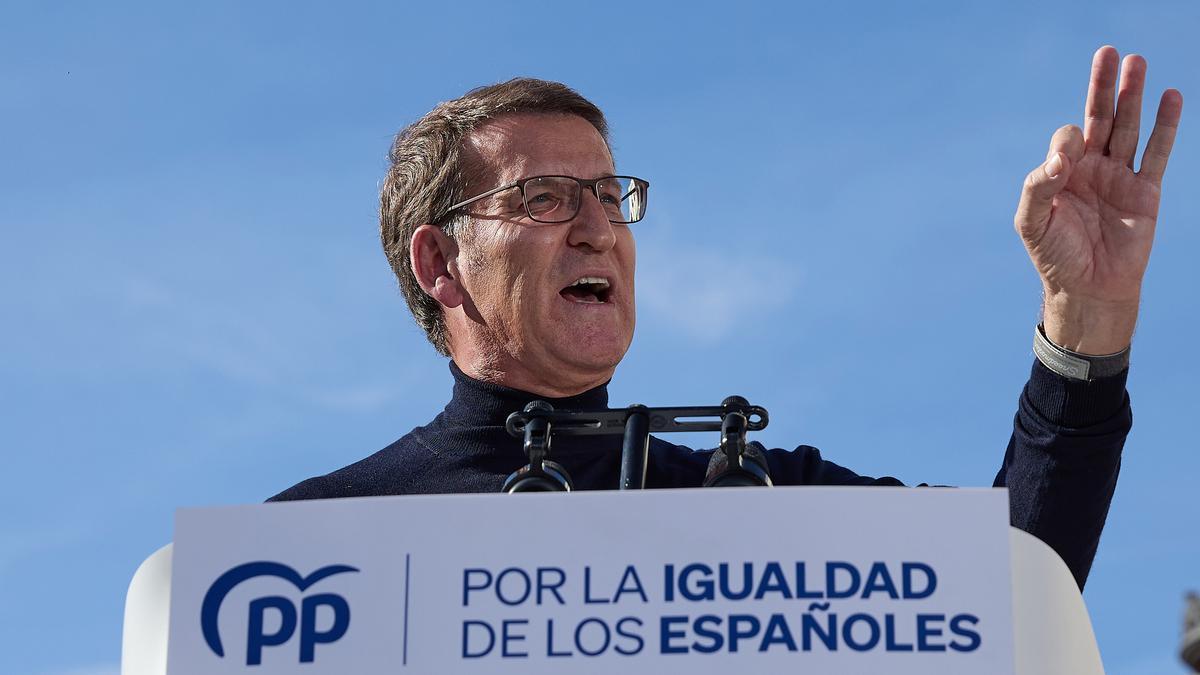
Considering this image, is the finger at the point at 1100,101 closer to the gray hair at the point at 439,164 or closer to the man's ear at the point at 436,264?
the gray hair at the point at 439,164

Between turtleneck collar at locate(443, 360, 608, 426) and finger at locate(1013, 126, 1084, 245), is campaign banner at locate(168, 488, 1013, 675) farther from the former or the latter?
turtleneck collar at locate(443, 360, 608, 426)

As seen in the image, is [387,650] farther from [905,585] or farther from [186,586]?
[905,585]

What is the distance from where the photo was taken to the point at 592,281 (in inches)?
170

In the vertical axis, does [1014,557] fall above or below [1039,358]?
below

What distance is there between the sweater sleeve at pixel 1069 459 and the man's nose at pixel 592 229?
129cm

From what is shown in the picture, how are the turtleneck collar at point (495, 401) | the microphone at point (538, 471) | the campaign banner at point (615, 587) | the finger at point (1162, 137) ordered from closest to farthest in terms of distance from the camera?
the campaign banner at point (615, 587), the microphone at point (538, 471), the finger at point (1162, 137), the turtleneck collar at point (495, 401)

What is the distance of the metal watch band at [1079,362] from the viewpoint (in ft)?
11.4

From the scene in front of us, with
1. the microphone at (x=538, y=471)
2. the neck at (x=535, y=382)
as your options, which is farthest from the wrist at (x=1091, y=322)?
the microphone at (x=538, y=471)

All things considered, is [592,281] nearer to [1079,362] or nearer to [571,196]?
[571,196]

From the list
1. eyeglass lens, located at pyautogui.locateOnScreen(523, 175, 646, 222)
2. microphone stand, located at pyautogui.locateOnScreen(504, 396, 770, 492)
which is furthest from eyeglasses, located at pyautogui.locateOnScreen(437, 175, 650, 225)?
microphone stand, located at pyautogui.locateOnScreen(504, 396, 770, 492)

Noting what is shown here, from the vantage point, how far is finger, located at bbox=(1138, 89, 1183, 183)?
11.7 ft

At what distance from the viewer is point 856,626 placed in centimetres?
191

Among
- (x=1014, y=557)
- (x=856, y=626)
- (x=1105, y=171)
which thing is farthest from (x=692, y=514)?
(x=1105, y=171)

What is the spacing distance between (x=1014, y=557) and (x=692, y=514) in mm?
417
